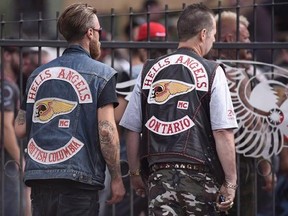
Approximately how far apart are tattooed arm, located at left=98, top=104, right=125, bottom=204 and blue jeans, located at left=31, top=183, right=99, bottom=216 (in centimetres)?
14

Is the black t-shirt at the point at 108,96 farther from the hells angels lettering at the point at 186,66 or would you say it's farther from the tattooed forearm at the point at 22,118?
the tattooed forearm at the point at 22,118

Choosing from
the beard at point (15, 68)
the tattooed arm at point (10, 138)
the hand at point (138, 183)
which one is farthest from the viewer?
the beard at point (15, 68)

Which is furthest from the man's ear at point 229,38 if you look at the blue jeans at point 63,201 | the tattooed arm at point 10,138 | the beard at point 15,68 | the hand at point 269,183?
the blue jeans at point 63,201

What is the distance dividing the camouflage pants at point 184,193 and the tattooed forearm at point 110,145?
265 millimetres

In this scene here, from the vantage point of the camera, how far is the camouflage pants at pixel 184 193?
626cm

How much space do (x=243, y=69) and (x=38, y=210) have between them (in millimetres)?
2093

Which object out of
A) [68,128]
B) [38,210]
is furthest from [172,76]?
[38,210]

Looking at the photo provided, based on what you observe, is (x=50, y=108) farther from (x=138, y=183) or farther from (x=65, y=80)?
(x=138, y=183)

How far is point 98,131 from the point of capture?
632cm

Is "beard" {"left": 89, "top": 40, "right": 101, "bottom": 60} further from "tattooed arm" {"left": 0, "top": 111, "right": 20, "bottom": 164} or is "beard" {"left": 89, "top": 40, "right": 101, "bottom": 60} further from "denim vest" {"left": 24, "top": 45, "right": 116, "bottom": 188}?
"tattooed arm" {"left": 0, "top": 111, "right": 20, "bottom": 164}

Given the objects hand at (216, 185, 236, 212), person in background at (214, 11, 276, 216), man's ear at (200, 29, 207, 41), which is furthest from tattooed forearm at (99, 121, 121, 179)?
person in background at (214, 11, 276, 216)

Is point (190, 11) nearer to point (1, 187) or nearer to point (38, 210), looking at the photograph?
point (38, 210)

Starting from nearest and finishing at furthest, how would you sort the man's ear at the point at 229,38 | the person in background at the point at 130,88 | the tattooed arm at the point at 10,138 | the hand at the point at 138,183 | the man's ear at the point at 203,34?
the man's ear at the point at 203,34
the hand at the point at 138,183
the person in background at the point at 130,88
the man's ear at the point at 229,38
the tattooed arm at the point at 10,138

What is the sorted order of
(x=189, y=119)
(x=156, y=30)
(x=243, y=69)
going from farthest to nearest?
1. (x=156, y=30)
2. (x=243, y=69)
3. (x=189, y=119)
